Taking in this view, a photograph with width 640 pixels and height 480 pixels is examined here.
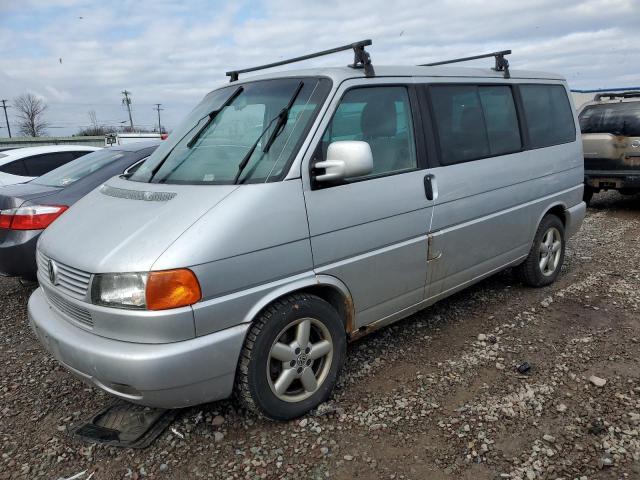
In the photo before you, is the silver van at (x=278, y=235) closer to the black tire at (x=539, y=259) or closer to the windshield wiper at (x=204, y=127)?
the windshield wiper at (x=204, y=127)

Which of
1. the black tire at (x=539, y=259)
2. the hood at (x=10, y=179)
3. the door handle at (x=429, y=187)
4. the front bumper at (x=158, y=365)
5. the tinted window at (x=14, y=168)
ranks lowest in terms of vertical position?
the black tire at (x=539, y=259)

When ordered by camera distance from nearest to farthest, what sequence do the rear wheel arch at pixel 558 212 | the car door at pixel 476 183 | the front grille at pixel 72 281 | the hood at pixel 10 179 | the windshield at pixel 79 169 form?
the front grille at pixel 72 281, the car door at pixel 476 183, the rear wheel arch at pixel 558 212, the windshield at pixel 79 169, the hood at pixel 10 179

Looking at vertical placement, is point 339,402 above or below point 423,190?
below

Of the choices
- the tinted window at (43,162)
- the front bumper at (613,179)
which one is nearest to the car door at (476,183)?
the front bumper at (613,179)

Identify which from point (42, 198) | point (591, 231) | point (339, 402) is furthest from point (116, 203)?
point (591, 231)

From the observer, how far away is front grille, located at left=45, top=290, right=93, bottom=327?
105 inches

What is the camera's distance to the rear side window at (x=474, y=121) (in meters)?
3.76

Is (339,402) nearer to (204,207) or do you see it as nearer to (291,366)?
(291,366)

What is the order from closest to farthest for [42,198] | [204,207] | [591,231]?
[204,207] < [42,198] < [591,231]

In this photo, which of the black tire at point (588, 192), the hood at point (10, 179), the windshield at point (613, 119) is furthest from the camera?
the black tire at point (588, 192)

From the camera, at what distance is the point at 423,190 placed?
138 inches

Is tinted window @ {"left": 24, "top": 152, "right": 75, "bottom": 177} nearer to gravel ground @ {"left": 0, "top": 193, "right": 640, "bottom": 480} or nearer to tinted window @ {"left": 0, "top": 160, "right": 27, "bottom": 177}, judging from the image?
tinted window @ {"left": 0, "top": 160, "right": 27, "bottom": 177}

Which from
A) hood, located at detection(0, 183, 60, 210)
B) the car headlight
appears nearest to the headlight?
the car headlight

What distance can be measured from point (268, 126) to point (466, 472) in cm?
219
